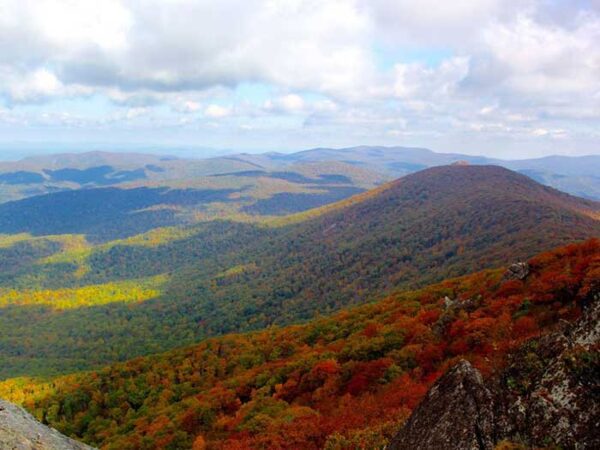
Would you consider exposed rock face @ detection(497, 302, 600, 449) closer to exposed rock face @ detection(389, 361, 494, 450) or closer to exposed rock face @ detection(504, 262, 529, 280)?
exposed rock face @ detection(389, 361, 494, 450)

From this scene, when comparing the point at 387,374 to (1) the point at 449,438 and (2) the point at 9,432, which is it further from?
(2) the point at 9,432

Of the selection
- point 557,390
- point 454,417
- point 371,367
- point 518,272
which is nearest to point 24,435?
point 454,417

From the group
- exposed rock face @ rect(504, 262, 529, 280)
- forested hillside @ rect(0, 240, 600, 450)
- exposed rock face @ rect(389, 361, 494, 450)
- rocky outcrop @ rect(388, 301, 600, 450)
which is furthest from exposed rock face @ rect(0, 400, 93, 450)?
exposed rock face @ rect(504, 262, 529, 280)

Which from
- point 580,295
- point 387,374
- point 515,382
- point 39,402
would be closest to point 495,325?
point 580,295

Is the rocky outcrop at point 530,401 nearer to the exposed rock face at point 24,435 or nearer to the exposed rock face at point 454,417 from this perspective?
the exposed rock face at point 454,417

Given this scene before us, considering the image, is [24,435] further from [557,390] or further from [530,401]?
[557,390]

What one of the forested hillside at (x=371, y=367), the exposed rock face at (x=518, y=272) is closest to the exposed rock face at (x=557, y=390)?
the forested hillside at (x=371, y=367)
